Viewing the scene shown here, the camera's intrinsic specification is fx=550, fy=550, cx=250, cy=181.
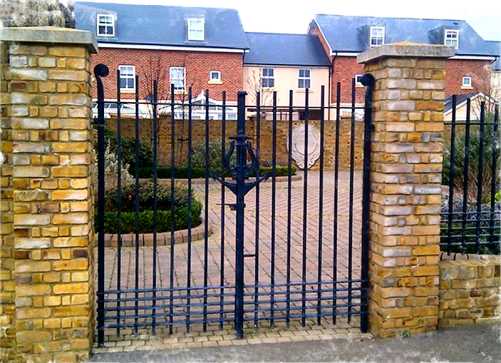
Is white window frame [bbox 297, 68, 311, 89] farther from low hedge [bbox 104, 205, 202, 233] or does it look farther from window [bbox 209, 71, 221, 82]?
low hedge [bbox 104, 205, 202, 233]

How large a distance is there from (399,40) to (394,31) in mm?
1472

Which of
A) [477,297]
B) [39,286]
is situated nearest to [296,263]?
[477,297]

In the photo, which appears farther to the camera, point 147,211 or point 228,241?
point 147,211

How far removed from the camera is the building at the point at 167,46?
94.7 ft

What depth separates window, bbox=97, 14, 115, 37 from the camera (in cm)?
2931

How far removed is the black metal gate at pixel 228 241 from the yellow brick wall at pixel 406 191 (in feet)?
0.70

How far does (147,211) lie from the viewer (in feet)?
26.8

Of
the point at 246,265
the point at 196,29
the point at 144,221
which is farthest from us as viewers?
the point at 196,29

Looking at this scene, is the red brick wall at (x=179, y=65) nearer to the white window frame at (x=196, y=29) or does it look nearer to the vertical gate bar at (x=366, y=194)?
the white window frame at (x=196, y=29)

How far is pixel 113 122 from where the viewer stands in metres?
17.7

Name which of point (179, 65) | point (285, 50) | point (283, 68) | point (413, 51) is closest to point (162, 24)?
point (179, 65)

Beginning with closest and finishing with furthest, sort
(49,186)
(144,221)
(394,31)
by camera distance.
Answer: (49,186)
(144,221)
(394,31)

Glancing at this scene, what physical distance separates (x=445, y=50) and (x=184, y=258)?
403 centimetres

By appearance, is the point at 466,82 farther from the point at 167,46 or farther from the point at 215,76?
the point at 167,46
